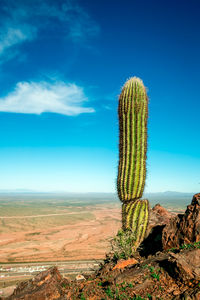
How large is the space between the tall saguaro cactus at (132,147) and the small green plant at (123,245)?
1.74 ft

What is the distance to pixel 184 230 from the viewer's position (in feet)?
20.4

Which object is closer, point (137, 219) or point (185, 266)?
point (185, 266)

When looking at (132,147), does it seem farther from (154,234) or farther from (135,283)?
(135,283)

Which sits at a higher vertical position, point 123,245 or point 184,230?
point 184,230

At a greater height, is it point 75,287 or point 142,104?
point 142,104

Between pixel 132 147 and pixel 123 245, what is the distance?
323 cm

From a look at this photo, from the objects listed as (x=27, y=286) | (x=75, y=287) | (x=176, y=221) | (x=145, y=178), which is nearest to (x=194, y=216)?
(x=176, y=221)

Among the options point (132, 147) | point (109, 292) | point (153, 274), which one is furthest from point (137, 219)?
point (109, 292)

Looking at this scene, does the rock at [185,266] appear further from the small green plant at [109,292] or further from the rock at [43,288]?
Answer: the rock at [43,288]

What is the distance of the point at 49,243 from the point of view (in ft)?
127

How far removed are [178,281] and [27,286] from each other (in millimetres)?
3659

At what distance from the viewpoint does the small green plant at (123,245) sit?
6934mm

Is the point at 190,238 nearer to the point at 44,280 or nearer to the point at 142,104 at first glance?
the point at 44,280

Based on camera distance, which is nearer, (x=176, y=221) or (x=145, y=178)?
(x=176, y=221)
